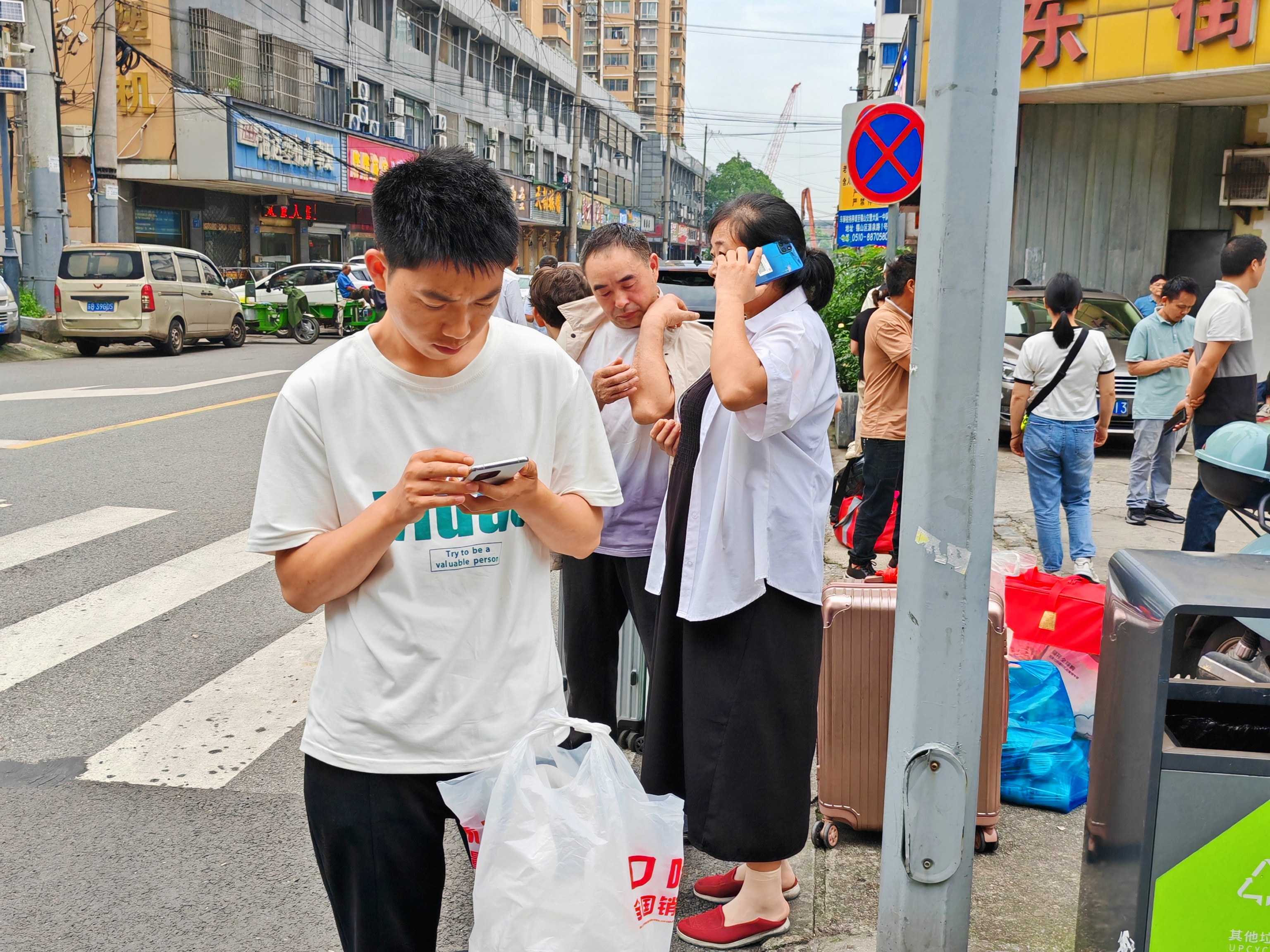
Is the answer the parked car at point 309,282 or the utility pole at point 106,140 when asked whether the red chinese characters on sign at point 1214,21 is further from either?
the utility pole at point 106,140

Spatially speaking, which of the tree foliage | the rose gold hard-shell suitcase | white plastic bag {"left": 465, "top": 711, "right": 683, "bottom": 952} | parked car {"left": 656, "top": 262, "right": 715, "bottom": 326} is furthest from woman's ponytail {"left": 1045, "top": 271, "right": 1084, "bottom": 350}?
the tree foliage

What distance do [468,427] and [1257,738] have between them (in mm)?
1534

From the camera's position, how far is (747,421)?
102 inches

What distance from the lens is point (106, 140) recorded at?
843 inches

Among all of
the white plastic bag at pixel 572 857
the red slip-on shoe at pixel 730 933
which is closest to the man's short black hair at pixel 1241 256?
the red slip-on shoe at pixel 730 933

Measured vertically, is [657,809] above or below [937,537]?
below

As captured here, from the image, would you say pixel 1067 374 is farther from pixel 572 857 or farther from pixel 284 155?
pixel 284 155

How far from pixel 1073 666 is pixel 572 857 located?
10.6 ft

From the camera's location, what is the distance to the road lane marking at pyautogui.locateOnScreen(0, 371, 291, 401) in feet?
41.3

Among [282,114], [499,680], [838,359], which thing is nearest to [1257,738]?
[499,680]

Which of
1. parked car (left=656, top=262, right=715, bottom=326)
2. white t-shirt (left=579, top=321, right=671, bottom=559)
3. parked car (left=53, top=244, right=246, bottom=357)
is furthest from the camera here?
parked car (left=53, top=244, right=246, bottom=357)

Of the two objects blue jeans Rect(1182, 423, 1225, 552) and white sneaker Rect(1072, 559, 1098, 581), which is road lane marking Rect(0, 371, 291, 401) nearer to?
white sneaker Rect(1072, 559, 1098, 581)

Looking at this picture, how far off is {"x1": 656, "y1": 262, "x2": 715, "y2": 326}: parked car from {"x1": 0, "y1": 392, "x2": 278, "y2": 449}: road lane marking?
3.10m

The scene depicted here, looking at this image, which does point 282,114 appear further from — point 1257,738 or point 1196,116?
point 1257,738
